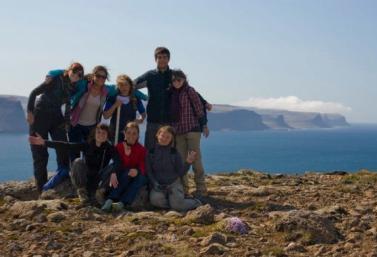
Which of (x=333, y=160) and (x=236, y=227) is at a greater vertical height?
(x=236, y=227)

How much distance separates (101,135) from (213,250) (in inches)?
179

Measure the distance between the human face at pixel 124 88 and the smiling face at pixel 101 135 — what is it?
4.07ft

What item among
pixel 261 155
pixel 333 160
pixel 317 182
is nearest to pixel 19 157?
pixel 261 155

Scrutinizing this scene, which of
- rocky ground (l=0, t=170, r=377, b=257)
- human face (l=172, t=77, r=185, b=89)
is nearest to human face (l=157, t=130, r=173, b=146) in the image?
human face (l=172, t=77, r=185, b=89)

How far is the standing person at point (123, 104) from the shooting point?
1132 cm

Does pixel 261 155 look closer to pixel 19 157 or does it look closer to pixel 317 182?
pixel 19 157

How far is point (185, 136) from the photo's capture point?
38.7ft

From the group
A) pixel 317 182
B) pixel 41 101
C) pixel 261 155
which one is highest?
pixel 41 101

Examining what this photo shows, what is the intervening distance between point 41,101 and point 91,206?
3115 millimetres

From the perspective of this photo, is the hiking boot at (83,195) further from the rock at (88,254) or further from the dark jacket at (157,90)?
the rock at (88,254)

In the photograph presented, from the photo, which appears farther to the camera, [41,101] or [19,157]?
[19,157]

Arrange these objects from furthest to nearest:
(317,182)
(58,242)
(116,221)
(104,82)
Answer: (317,182)
(104,82)
(116,221)
(58,242)

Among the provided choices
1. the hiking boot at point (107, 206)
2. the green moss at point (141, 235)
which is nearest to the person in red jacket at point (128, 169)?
the hiking boot at point (107, 206)

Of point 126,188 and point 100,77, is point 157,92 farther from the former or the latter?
point 126,188
